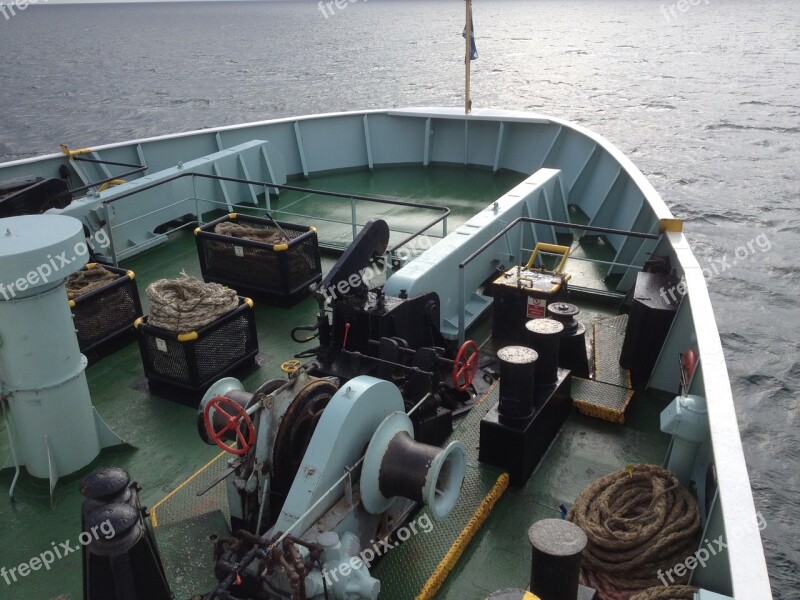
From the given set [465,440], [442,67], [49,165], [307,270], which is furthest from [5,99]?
[465,440]

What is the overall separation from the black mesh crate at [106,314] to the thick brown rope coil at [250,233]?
1263mm

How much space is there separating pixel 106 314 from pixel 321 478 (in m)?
3.87

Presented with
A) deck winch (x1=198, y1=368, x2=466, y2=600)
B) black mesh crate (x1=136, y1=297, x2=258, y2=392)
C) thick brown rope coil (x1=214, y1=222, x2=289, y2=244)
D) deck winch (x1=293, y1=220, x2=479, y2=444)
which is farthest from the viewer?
thick brown rope coil (x1=214, y1=222, x2=289, y2=244)

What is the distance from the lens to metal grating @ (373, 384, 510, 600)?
3854mm

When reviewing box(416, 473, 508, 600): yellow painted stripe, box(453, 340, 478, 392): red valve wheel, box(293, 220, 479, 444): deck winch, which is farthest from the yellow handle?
box(416, 473, 508, 600): yellow painted stripe

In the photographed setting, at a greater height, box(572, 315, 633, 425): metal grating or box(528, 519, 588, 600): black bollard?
box(528, 519, 588, 600): black bollard

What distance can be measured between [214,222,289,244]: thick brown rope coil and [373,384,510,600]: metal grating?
352 cm

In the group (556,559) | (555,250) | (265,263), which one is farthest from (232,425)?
(555,250)

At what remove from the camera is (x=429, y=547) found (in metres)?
4.08

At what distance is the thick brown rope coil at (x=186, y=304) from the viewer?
18.5 feet

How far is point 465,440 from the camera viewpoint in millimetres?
5051

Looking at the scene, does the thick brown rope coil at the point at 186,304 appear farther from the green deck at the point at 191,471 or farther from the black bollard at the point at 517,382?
the black bollard at the point at 517,382

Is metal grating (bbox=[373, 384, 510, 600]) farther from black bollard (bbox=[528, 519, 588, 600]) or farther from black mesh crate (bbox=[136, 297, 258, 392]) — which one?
black mesh crate (bbox=[136, 297, 258, 392])

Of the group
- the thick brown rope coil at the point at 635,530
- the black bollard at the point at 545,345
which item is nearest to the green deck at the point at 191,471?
the thick brown rope coil at the point at 635,530
